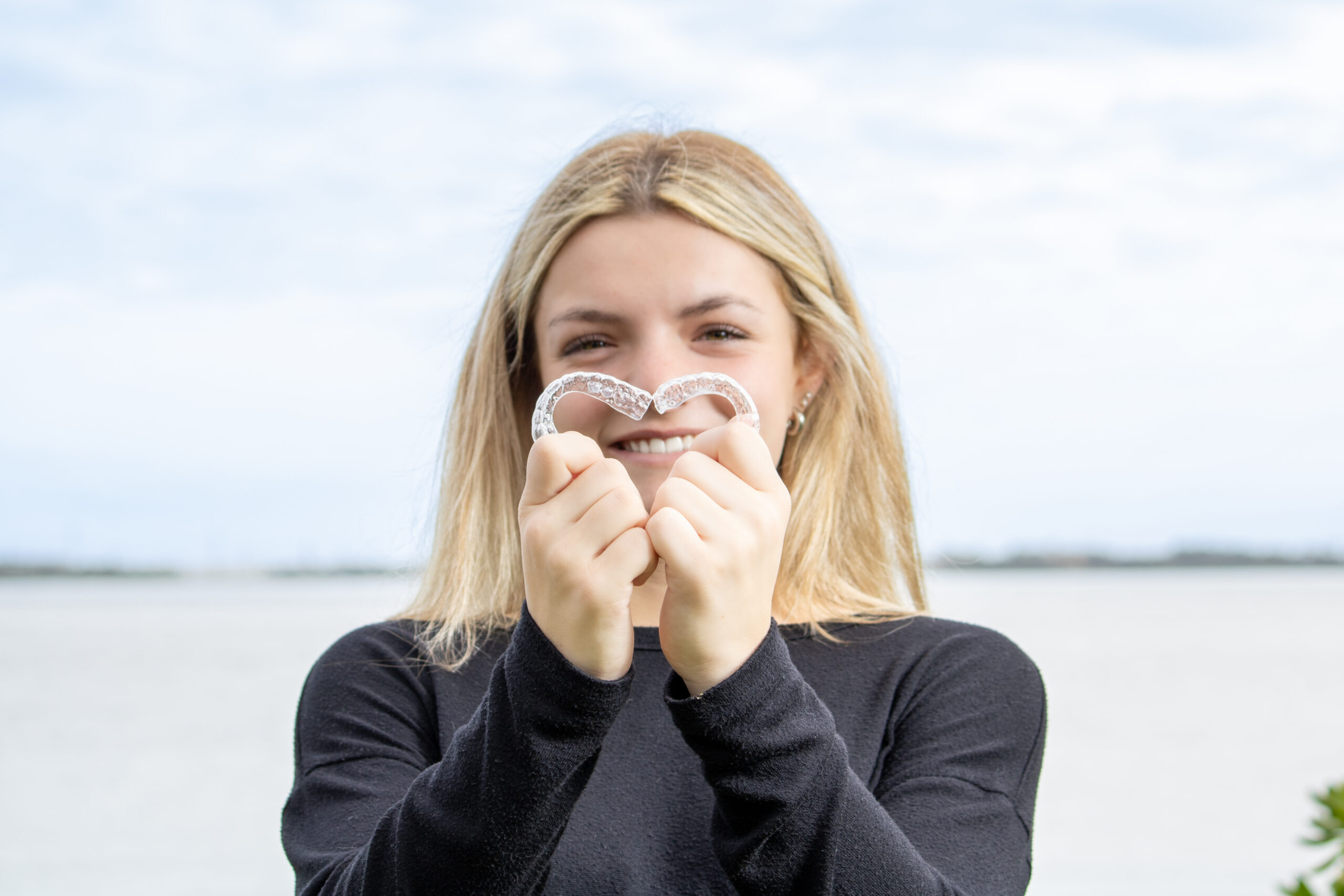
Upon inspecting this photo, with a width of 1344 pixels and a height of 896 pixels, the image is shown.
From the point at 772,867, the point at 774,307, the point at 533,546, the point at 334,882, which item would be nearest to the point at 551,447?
the point at 533,546

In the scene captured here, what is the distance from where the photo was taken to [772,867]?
5.03 feet

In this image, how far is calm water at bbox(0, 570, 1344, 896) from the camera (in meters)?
8.16

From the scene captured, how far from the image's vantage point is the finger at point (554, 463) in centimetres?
154

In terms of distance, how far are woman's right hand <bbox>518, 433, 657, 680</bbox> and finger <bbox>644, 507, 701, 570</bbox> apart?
0.03 metres

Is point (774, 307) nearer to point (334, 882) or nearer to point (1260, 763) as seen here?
point (334, 882)

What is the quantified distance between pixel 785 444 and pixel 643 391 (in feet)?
2.38

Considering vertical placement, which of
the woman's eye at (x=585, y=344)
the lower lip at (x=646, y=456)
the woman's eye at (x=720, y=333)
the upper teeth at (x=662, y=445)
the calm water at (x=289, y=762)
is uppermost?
the woman's eye at (x=720, y=333)

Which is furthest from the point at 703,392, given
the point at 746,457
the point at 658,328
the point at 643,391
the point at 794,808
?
the point at 794,808

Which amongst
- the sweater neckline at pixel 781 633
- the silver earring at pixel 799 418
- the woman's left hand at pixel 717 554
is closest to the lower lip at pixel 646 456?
the sweater neckline at pixel 781 633

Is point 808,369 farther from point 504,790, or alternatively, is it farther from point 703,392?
point 504,790

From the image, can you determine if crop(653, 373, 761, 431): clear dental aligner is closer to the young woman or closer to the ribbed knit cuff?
the young woman

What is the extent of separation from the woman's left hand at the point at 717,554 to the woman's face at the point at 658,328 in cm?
58

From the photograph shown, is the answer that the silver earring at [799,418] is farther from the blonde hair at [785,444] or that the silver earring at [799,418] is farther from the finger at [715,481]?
the finger at [715,481]

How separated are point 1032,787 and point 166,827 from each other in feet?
29.4
